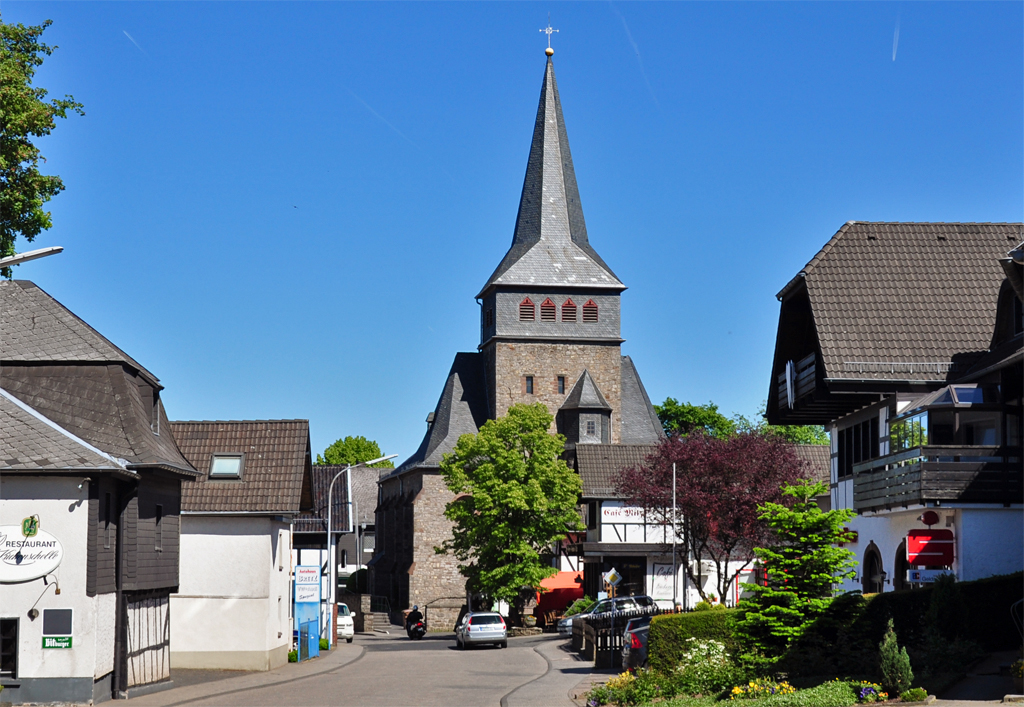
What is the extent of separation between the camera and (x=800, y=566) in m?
21.7

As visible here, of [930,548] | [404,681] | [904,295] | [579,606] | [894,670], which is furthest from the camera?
[579,606]

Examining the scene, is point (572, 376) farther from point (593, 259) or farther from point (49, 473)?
point (49, 473)

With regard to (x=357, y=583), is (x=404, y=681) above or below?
above

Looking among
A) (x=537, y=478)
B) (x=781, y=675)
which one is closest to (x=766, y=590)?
→ (x=781, y=675)

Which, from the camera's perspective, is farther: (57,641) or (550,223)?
(550,223)

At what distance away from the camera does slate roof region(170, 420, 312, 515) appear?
3328cm

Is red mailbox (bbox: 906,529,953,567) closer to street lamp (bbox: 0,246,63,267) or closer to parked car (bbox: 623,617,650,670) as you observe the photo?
parked car (bbox: 623,617,650,670)

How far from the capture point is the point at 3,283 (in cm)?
2823

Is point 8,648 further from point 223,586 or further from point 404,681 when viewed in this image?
point 223,586

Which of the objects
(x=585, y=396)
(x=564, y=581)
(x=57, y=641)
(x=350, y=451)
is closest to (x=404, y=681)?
(x=57, y=641)

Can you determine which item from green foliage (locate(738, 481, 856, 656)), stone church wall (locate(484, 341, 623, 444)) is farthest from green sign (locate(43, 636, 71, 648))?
stone church wall (locate(484, 341, 623, 444))

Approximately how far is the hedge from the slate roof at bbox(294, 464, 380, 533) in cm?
1378

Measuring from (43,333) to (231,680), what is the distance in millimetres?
8941

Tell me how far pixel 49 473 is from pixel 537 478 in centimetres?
3274
